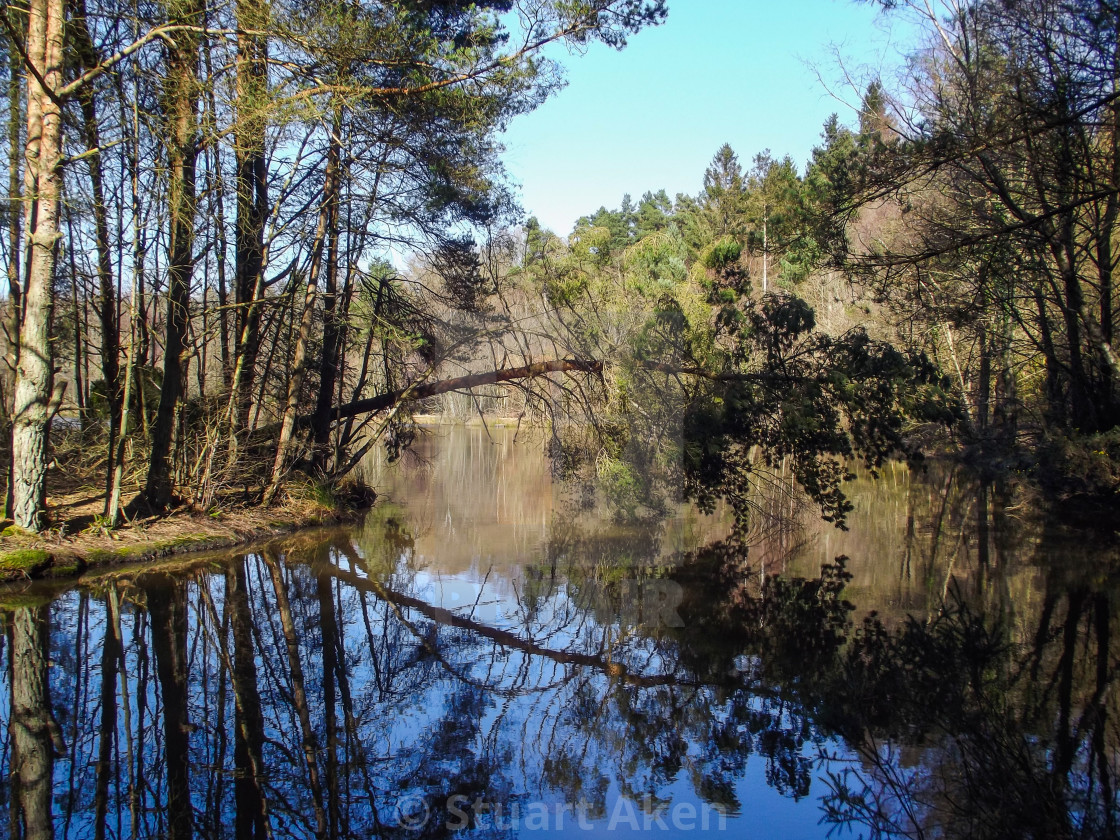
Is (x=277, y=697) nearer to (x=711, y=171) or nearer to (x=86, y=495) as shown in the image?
(x=86, y=495)

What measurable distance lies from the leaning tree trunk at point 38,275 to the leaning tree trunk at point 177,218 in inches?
44.6

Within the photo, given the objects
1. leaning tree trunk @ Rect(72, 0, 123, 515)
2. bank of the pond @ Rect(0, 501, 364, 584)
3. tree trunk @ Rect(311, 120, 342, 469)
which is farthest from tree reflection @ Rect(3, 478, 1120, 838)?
tree trunk @ Rect(311, 120, 342, 469)

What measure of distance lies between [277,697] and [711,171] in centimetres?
4852

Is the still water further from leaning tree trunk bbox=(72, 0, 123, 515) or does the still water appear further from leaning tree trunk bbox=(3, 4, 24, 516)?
leaning tree trunk bbox=(3, 4, 24, 516)

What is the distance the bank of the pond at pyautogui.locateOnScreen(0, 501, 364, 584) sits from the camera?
8203 mm

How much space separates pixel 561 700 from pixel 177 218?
284 inches

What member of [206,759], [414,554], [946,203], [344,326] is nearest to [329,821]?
[206,759]

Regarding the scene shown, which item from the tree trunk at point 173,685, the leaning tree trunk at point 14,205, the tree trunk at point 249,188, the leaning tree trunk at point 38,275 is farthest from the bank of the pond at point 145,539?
the leaning tree trunk at point 14,205

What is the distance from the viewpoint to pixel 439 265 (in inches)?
525

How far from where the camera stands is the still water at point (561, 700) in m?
3.80

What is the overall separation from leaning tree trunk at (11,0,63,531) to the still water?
136 centimetres

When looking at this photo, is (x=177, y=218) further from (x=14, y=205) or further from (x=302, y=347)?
(x=14, y=205)

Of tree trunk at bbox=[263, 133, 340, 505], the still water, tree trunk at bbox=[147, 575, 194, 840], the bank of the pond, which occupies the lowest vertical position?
the still water

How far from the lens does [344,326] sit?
12.8m
